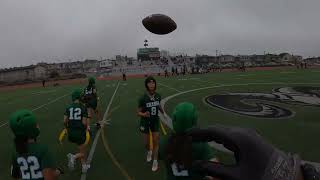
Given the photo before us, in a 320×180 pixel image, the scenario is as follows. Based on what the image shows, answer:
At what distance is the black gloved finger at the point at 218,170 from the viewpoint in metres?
1.19

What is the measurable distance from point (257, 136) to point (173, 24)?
302 cm

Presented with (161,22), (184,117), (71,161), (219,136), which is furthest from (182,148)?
(71,161)

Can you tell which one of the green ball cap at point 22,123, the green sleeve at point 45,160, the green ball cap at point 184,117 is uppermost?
the green ball cap at point 184,117

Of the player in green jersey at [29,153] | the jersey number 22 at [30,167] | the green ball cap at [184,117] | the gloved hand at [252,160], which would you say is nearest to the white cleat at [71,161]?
the player in green jersey at [29,153]

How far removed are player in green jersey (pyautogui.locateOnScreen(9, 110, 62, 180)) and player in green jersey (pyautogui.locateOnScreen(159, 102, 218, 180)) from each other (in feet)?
4.24

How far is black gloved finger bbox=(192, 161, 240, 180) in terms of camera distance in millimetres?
1186

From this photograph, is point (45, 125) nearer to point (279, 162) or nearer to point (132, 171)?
point (132, 171)

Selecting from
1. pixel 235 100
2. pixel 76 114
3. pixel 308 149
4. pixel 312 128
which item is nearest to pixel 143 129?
pixel 76 114

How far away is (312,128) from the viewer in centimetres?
1209

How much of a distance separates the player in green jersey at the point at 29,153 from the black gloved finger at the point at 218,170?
2.57 m

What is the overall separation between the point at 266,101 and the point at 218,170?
18.6m

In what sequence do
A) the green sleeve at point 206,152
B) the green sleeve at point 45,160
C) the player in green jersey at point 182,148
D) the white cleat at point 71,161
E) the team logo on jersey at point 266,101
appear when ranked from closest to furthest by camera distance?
the player in green jersey at point 182,148 < the green sleeve at point 206,152 < the green sleeve at point 45,160 < the white cleat at point 71,161 < the team logo on jersey at point 266,101

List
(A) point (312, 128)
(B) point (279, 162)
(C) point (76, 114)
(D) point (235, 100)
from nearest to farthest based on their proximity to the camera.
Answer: (B) point (279, 162) → (C) point (76, 114) → (A) point (312, 128) → (D) point (235, 100)

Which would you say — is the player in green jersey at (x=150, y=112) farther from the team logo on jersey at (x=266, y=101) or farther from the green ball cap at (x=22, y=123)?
the team logo on jersey at (x=266, y=101)
